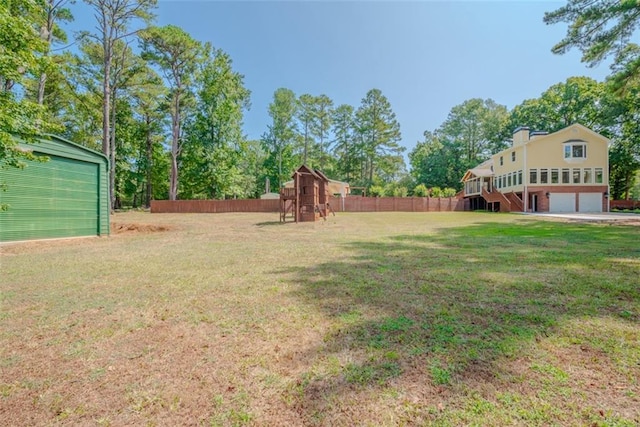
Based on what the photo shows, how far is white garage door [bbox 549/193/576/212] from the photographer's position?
2477cm

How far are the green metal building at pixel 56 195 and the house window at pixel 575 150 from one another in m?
32.8

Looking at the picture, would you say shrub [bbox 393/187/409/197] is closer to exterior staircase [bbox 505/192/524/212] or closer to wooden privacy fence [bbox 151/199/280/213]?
exterior staircase [bbox 505/192/524/212]

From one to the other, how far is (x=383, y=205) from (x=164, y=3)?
24.7 metres

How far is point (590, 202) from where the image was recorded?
80.7 ft

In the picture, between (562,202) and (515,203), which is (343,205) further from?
(562,202)

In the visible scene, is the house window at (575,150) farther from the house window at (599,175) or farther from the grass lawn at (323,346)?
the grass lawn at (323,346)

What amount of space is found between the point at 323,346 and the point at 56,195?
1013 cm

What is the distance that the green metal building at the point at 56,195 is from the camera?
25.0ft

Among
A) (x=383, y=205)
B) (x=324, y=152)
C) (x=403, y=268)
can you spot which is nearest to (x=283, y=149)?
(x=324, y=152)

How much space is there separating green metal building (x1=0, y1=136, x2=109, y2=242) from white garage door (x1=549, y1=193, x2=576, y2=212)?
31.5m

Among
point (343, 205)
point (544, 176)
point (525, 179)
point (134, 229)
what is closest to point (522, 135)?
point (544, 176)

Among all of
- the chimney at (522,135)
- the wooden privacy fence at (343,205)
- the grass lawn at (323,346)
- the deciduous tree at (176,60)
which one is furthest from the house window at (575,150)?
the deciduous tree at (176,60)

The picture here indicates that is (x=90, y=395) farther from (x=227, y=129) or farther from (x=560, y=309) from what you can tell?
(x=227, y=129)

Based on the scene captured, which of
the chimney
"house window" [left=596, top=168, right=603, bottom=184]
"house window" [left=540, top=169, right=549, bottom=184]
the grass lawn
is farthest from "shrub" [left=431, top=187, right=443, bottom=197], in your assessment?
the grass lawn
